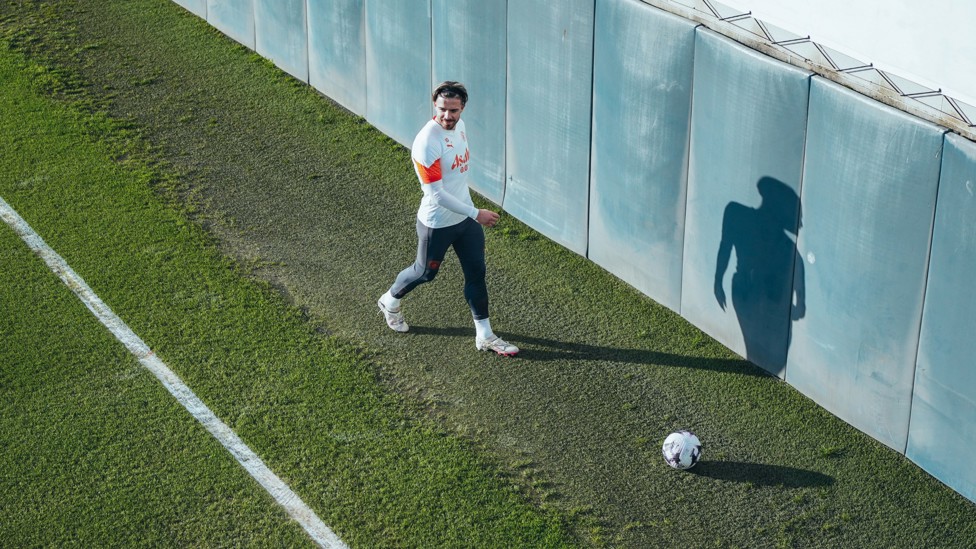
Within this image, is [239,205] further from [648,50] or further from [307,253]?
[648,50]

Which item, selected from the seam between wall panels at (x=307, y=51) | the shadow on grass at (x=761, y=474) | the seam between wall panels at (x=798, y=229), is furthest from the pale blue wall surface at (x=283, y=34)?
the shadow on grass at (x=761, y=474)

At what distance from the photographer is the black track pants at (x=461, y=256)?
7.72 metres

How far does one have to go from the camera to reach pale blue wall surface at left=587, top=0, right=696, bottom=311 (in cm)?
792

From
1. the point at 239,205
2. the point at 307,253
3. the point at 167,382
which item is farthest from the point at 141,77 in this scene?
the point at 167,382

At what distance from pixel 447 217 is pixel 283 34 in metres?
5.15

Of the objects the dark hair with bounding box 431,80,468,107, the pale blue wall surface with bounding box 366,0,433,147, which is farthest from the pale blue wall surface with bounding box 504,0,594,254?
the dark hair with bounding box 431,80,468,107

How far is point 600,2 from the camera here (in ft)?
27.2

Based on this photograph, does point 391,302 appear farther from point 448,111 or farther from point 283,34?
point 283,34

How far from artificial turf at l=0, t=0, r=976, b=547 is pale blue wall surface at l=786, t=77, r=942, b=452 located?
1.00 ft

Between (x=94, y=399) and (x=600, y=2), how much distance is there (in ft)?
14.3

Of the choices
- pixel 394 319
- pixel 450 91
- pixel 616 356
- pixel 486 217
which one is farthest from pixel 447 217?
pixel 616 356

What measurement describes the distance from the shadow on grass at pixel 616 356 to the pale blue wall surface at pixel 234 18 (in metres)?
5.91

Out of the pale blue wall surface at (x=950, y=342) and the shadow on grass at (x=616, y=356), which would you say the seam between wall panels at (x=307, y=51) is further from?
the pale blue wall surface at (x=950, y=342)

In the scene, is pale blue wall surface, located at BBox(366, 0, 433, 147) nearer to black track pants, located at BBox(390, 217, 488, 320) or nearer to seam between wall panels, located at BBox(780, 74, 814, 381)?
black track pants, located at BBox(390, 217, 488, 320)
